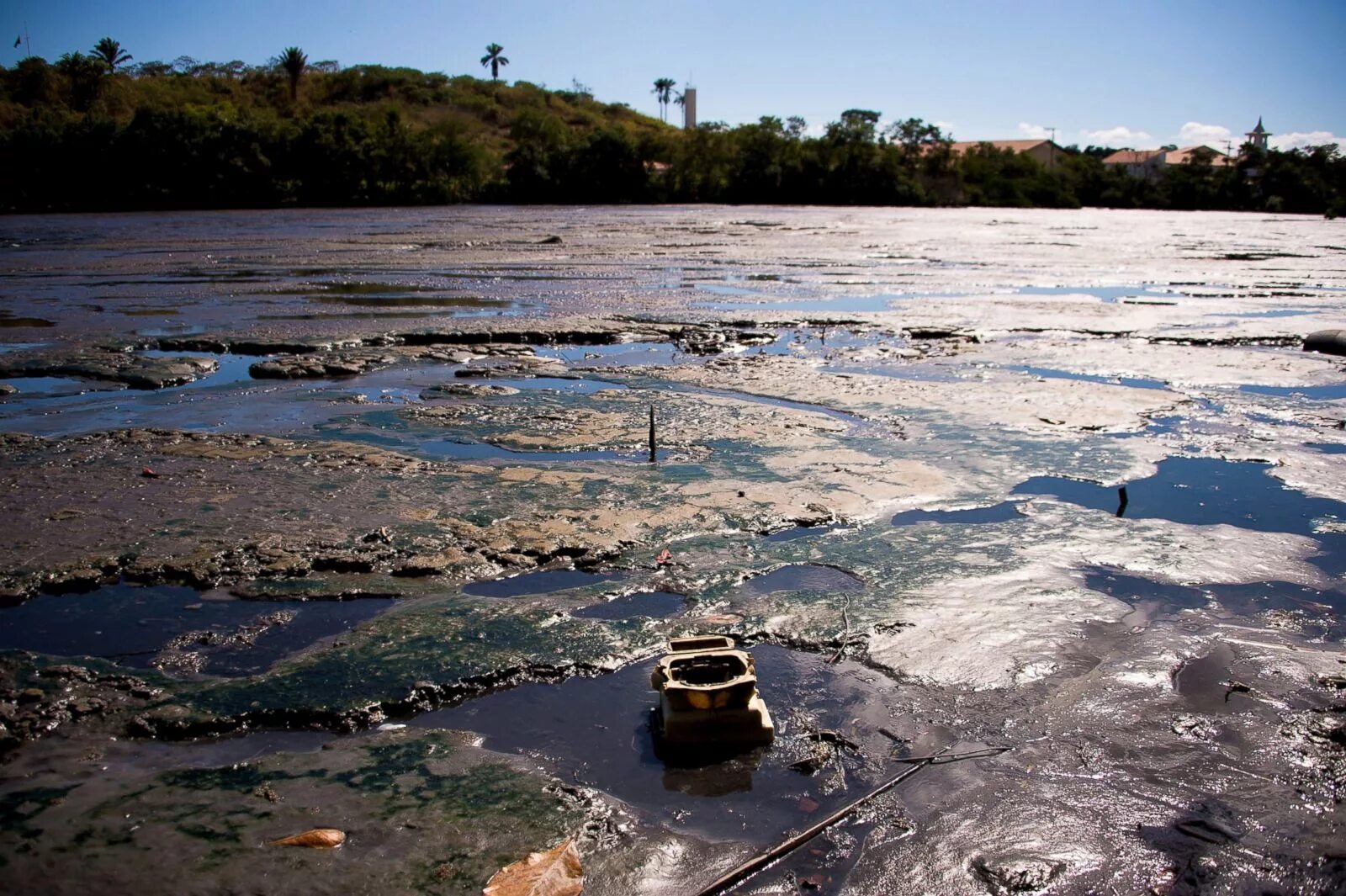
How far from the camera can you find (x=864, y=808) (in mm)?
2744

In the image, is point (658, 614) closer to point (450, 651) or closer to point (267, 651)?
point (450, 651)

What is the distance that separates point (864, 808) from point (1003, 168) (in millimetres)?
78011

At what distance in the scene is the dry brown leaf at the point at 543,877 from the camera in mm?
2365

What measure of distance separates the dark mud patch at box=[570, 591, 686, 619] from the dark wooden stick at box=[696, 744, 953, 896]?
1271mm

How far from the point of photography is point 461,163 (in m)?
60.3

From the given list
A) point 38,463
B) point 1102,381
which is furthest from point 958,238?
point 38,463

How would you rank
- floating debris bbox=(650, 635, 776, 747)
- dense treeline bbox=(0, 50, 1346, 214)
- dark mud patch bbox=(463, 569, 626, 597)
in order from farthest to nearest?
1. dense treeline bbox=(0, 50, 1346, 214)
2. dark mud patch bbox=(463, 569, 626, 597)
3. floating debris bbox=(650, 635, 776, 747)

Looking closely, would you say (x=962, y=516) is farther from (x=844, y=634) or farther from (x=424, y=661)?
(x=424, y=661)

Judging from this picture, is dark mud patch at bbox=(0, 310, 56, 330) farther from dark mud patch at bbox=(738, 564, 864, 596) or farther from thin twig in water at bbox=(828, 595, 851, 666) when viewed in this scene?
thin twig in water at bbox=(828, 595, 851, 666)

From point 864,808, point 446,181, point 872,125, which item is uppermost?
point 872,125

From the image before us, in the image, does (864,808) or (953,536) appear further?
(953,536)

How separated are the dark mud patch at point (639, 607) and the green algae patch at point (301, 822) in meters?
1.01

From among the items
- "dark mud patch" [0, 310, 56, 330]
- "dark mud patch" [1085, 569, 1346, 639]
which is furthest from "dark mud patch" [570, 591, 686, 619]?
"dark mud patch" [0, 310, 56, 330]

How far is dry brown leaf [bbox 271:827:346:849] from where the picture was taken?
8.27ft
